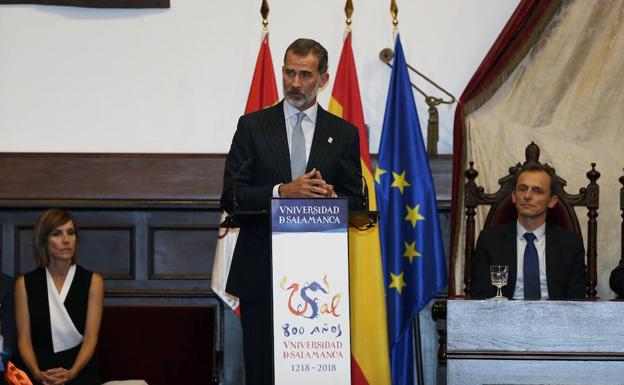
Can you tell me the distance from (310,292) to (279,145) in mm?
726

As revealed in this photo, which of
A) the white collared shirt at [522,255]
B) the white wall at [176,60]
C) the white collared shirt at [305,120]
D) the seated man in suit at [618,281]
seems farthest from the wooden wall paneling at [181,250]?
the seated man in suit at [618,281]

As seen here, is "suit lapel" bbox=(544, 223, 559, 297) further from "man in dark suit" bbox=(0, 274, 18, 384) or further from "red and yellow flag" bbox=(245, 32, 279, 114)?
"man in dark suit" bbox=(0, 274, 18, 384)

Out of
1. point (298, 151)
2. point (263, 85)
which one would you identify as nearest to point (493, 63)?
point (263, 85)

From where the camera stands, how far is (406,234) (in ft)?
18.9

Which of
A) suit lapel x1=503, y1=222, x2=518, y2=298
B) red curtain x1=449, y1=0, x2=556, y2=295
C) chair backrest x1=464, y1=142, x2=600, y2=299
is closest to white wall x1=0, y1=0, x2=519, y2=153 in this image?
red curtain x1=449, y1=0, x2=556, y2=295

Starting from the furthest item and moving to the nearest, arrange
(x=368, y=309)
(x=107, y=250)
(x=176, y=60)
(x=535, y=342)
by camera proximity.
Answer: (x=176, y=60) < (x=107, y=250) < (x=368, y=309) < (x=535, y=342)

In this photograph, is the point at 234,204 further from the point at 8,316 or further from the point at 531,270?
the point at 8,316

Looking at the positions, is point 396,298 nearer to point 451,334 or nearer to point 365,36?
point 365,36

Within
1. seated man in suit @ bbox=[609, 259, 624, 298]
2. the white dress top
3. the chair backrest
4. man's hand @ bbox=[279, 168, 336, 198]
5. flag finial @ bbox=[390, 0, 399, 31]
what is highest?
flag finial @ bbox=[390, 0, 399, 31]

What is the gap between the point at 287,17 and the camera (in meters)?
6.19

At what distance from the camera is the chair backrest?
5223mm

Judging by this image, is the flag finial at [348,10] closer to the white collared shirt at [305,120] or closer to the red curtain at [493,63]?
the red curtain at [493,63]

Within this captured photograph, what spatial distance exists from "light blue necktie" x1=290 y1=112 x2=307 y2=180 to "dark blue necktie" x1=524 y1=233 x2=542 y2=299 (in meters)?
1.43

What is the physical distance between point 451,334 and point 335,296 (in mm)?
457
